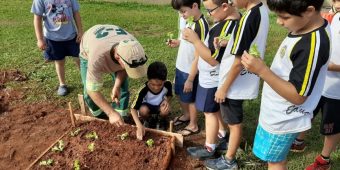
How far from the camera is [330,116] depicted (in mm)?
3482

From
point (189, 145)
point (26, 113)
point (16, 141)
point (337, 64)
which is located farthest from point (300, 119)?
point (26, 113)

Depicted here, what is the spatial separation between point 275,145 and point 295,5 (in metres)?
1.09

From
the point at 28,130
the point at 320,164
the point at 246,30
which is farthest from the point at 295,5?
the point at 28,130

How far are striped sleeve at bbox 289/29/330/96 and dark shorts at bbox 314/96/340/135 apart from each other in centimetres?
123

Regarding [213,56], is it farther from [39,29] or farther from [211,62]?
[39,29]

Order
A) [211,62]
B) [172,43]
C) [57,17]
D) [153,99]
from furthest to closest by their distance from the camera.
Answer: [57,17]
[153,99]
[172,43]
[211,62]

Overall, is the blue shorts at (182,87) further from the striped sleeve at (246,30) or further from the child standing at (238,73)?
the striped sleeve at (246,30)

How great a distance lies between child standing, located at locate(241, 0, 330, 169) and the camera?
2312 mm

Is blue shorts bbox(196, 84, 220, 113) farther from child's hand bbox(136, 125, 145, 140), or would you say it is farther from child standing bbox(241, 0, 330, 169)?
child standing bbox(241, 0, 330, 169)

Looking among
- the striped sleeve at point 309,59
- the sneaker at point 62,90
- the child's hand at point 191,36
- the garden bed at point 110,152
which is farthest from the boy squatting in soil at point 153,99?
the striped sleeve at point 309,59

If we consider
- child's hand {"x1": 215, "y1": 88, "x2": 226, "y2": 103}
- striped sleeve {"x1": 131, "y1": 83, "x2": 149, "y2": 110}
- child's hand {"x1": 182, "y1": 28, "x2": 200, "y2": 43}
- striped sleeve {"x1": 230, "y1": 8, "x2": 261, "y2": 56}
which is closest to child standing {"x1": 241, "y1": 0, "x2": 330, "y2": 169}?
striped sleeve {"x1": 230, "y1": 8, "x2": 261, "y2": 56}

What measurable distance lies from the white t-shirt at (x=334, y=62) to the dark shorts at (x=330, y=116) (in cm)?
7

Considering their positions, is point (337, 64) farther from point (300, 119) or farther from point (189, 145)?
point (189, 145)

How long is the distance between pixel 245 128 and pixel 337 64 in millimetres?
1593
